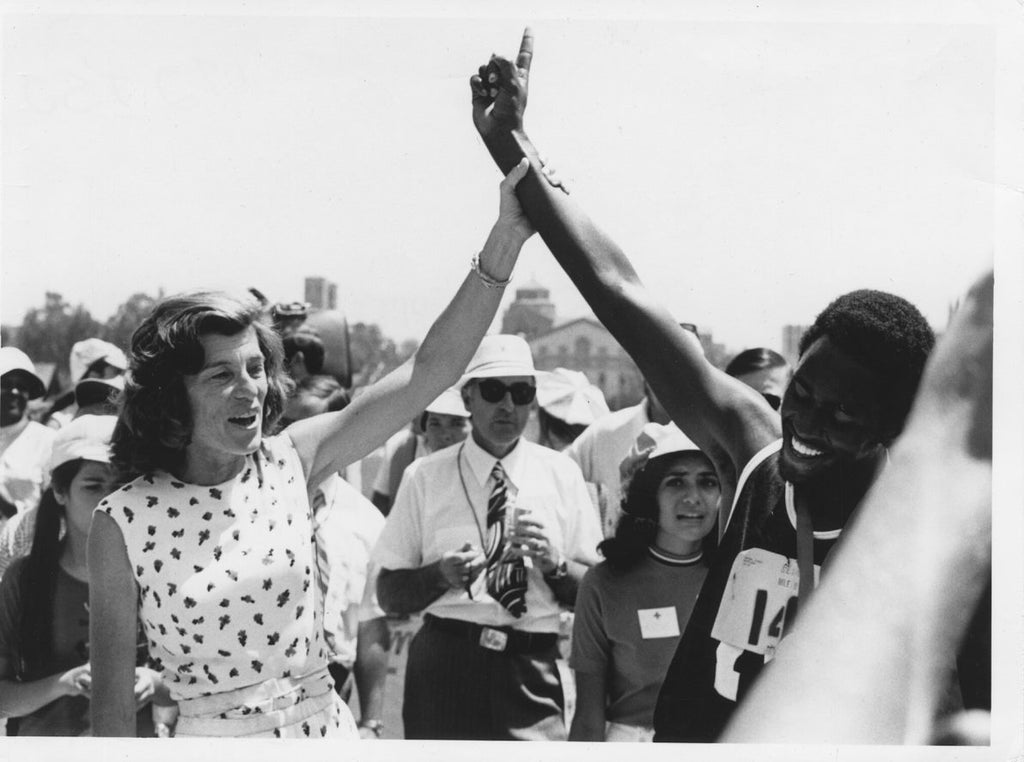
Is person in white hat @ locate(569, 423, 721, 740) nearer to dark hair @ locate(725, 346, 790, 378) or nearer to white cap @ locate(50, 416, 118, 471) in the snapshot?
dark hair @ locate(725, 346, 790, 378)

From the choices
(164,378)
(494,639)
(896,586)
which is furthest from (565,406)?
(896,586)

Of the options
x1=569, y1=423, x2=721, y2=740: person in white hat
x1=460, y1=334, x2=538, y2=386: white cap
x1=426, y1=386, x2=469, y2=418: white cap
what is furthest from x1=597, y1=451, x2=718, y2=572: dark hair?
x1=426, y1=386, x2=469, y2=418: white cap

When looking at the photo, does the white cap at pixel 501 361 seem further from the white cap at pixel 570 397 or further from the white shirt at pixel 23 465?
the white shirt at pixel 23 465

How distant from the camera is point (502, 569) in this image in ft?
12.5

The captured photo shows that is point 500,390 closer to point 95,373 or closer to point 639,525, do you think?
point 639,525

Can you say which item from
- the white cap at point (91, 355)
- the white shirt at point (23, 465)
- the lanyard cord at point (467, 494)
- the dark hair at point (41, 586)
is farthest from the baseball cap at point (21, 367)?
the lanyard cord at point (467, 494)

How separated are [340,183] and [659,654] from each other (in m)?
1.65

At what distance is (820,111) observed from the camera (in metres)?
3.47

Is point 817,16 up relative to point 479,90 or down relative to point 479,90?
up

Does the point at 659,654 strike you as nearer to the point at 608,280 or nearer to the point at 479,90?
the point at 608,280

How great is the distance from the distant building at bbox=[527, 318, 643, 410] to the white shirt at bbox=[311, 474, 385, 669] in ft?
2.53

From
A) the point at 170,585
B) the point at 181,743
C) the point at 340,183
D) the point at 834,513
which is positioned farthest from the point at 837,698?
the point at 340,183

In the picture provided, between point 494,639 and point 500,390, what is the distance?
2.57 ft

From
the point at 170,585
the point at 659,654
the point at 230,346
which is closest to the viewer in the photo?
the point at 170,585
